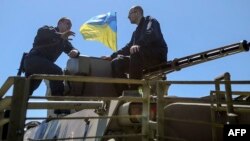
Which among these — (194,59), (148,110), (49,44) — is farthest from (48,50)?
(148,110)

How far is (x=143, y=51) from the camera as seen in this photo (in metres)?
5.84

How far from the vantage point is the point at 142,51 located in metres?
5.86

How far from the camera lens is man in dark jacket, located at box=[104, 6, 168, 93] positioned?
5816mm

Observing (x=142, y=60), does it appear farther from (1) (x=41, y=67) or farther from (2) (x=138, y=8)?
(1) (x=41, y=67)

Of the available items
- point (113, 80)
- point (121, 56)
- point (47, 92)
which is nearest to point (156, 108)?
point (113, 80)

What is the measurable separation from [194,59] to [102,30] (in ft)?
17.4

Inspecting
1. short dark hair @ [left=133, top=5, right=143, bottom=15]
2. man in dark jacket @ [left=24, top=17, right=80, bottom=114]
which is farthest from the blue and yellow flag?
short dark hair @ [left=133, top=5, right=143, bottom=15]

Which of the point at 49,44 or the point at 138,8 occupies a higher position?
the point at 138,8

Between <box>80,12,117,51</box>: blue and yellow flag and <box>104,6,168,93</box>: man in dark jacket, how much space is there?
340 cm

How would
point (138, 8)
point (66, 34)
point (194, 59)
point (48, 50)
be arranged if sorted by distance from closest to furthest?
1. point (194, 59)
2. point (138, 8)
3. point (48, 50)
4. point (66, 34)

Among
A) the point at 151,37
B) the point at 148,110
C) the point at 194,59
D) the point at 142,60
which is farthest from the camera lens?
the point at 151,37

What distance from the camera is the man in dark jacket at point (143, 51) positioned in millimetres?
5816

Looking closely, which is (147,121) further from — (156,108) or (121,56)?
(121,56)

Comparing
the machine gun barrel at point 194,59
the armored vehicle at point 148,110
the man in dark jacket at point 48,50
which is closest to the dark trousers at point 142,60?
the machine gun barrel at point 194,59
